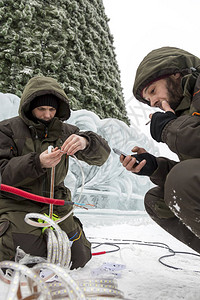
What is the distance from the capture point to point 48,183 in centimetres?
161

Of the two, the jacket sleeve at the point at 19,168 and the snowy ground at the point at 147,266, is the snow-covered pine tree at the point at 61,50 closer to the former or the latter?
the snowy ground at the point at 147,266

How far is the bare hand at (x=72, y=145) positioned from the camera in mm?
1353

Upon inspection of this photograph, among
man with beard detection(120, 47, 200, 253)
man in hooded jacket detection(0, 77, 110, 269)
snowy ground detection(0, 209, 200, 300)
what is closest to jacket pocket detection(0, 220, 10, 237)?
man in hooded jacket detection(0, 77, 110, 269)

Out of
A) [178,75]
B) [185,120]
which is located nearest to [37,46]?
[178,75]

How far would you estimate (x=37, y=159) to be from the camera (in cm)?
139

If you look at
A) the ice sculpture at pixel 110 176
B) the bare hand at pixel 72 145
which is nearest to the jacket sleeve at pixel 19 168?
the bare hand at pixel 72 145

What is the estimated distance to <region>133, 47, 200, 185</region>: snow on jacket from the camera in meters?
0.98

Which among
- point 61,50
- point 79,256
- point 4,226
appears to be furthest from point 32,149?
point 61,50

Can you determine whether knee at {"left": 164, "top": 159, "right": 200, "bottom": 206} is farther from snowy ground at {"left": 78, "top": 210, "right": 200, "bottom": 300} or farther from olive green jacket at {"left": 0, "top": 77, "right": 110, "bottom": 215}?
olive green jacket at {"left": 0, "top": 77, "right": 110, "bottom": 215}

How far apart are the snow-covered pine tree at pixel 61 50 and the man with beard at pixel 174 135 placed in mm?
2743

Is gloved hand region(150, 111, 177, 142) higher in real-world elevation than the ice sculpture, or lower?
higher

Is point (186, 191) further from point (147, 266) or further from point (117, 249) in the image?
point (117, 249)

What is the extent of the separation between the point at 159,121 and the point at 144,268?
845mm

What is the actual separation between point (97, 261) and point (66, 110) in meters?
0.97
